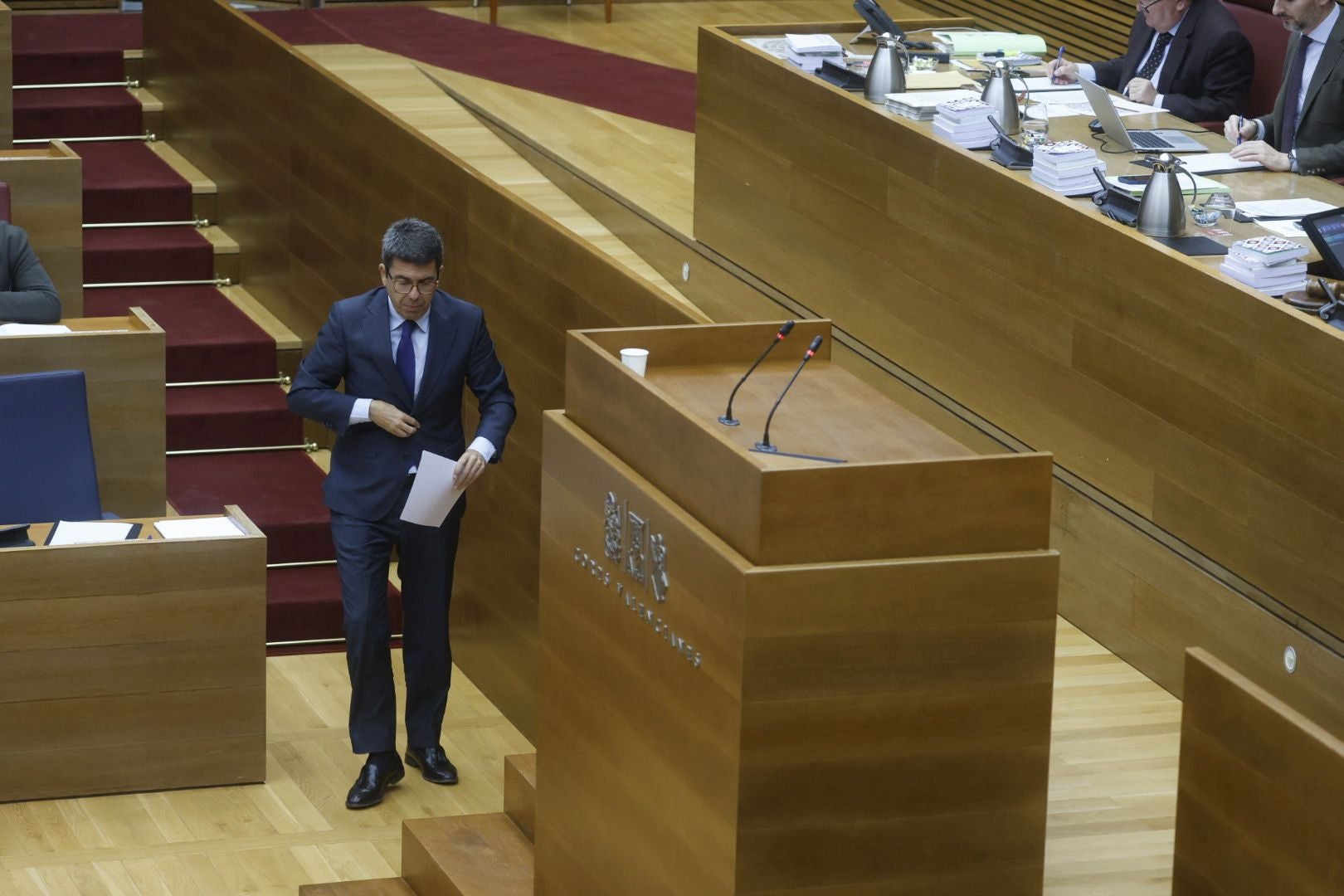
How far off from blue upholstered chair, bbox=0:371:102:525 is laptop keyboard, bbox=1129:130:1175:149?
8.02 ft

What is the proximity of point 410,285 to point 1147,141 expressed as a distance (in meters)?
1.70

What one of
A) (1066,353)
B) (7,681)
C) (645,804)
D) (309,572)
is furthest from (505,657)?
(645,804)

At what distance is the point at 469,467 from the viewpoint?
431 centimetres

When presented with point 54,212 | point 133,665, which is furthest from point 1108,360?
point 54,212

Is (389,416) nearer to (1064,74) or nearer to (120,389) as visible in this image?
(120,389)

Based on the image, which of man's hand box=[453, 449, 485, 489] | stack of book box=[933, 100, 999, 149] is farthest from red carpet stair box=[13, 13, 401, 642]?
stack of book box=[933, 100, 999, 149]

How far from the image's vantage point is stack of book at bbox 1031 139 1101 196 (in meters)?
4.30

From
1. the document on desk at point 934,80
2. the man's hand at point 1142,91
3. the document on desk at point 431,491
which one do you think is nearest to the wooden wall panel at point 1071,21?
the man's hand at point 1142,91

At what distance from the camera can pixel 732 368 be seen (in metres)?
3.47

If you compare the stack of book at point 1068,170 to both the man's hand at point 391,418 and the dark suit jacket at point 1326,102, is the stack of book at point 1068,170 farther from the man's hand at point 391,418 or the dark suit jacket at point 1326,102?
the man's hand at point 391,418

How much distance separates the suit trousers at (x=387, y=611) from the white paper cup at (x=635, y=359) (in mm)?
1284

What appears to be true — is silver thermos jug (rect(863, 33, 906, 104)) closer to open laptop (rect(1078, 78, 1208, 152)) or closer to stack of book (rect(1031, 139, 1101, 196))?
open laptop (rect(1078, 78, 1208, 152))

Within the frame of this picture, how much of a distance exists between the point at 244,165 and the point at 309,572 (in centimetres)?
196

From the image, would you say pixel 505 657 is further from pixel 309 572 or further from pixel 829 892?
pixel 829 892
